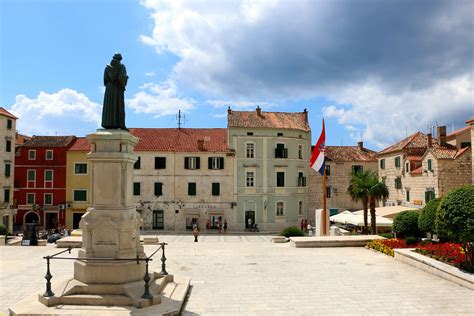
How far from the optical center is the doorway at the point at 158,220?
1651 inches

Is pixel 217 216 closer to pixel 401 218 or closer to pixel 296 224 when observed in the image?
pixel 296 224

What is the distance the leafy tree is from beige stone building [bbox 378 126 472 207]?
2091 cm

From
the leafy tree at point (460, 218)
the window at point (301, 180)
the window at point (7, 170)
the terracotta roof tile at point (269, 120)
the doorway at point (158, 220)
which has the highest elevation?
the terracotta roof tile at point (269, 120)

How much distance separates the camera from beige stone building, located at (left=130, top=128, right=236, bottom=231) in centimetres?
4188

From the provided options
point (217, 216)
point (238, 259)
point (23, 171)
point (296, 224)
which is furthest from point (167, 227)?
point (238, 259)

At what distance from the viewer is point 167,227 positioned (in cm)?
4178

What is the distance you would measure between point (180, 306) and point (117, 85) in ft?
20.5

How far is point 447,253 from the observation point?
14969 millimetres

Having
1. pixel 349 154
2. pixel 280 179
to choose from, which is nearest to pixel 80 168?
pixel 280 179

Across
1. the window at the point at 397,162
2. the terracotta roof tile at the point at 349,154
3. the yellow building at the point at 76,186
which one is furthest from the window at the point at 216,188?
the window at the point at 397,162

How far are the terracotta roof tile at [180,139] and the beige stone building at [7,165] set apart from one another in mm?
12954

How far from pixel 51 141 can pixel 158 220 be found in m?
16.5

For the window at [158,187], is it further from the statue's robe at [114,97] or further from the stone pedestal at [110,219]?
the stone pedestal at [110,219]

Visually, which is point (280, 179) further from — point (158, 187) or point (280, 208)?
point (158, 187)
